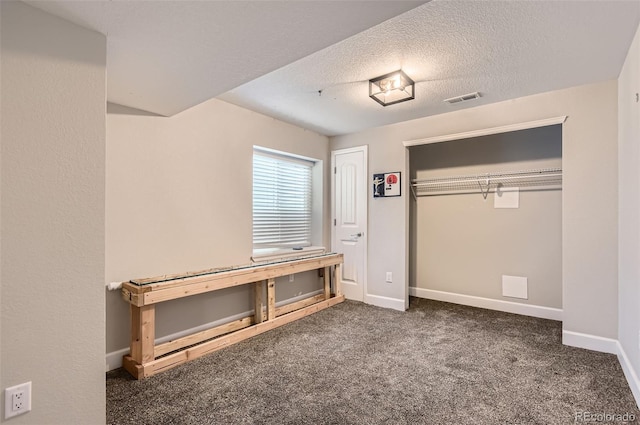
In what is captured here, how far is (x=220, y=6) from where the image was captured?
1375mm

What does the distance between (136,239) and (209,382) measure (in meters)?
1.30

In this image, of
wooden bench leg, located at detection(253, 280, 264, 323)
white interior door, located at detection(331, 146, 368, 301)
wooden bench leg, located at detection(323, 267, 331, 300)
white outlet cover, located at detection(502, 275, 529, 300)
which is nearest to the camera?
wooden bench leg, located at detection(253, 280, 264, 323)

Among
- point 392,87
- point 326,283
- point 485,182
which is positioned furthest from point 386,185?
point 392,87

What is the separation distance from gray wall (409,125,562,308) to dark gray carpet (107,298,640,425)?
820 mm

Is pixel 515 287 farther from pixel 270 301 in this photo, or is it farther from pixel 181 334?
pixel 181 334

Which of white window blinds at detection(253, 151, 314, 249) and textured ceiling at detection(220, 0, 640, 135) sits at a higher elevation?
textured ceiling at detection(220, 0, 640, 135)

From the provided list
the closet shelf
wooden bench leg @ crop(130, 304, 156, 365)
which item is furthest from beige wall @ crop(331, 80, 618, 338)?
wooden bench leg @ crop(130, 304, 156, 365)

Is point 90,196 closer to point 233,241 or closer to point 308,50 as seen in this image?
point 308,50

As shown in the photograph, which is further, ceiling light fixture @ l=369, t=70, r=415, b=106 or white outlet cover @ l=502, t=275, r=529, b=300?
white outlet cover @ l=502, t=275, r=529, b=300

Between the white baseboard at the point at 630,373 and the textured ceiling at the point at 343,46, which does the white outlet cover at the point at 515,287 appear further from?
the textured ceiling at the point at 343,46

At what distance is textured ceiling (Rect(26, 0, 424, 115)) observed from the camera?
137cm

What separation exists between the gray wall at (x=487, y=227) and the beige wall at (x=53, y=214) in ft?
13.2

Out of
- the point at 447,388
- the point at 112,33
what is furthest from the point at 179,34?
the point at 447,388

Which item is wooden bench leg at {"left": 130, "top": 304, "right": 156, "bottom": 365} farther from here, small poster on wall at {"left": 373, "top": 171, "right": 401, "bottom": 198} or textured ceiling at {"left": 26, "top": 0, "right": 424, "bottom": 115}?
small poster on wall at {"left": 373, "top": 171, "right": 401, "bottom": 198}
